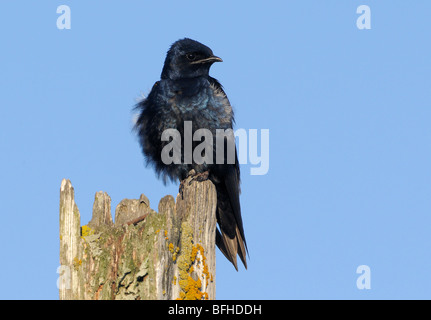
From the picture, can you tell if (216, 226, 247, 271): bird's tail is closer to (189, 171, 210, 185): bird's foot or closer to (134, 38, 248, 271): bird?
(134, 38, 248, 271): bird

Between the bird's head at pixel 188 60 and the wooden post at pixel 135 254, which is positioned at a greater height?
the bird's head at pixel 188 60

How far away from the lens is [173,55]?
9.16 m

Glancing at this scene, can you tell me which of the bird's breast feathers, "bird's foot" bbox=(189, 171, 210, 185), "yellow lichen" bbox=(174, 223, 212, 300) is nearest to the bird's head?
the bird's breast feathers

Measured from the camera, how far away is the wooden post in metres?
5.21

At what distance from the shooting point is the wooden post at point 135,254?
5211 mm

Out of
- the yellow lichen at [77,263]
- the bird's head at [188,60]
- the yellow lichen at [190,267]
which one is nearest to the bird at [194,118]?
the bird's head at [188,60]

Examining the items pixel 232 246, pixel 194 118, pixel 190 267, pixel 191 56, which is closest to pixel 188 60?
pixel 191 56

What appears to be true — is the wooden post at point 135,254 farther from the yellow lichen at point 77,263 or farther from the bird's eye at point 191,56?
the bird's eye at point 191,56

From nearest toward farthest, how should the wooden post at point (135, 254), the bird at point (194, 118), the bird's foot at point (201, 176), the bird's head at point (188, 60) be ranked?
the wooden post at point (135, 254)
the bird at point (194, 118)
the bird's foot at point (201, 176)
the bird's head at point (188, 60)

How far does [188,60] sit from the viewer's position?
906cm

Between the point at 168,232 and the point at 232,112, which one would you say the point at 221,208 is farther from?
the point at 168,232
